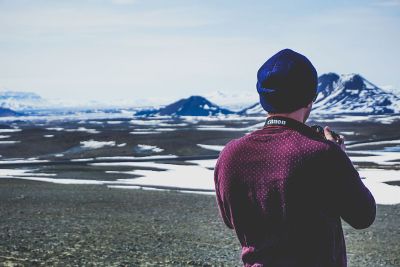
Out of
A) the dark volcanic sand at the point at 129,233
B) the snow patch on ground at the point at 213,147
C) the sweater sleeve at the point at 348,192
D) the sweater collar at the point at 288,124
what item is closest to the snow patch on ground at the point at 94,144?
the snow patch on ground at the point at 213,147

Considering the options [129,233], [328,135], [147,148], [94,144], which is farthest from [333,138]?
[94,144]

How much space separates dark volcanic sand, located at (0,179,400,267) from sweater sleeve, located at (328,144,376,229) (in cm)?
941

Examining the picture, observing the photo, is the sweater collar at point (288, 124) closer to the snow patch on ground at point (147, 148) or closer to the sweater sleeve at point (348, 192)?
the sweater sleeve at point (348, 192)

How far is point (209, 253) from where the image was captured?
535 inches

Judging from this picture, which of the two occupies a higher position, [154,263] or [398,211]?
[154,263]

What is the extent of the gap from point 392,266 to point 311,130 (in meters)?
11.1

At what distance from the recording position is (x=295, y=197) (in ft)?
9.43

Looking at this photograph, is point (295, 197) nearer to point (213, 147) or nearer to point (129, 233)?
point (129, 233)

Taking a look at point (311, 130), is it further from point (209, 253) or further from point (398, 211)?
point (398, 211)

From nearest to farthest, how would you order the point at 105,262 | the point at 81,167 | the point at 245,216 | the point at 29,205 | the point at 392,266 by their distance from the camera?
the point at 245,216 → the point at 105,262 → the point at 392,266 → the point at 29,205 → the point at 81,167

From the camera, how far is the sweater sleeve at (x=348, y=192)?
9.09 ft

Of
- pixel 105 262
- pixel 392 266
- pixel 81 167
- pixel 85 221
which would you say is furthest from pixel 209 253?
pixel 81 167

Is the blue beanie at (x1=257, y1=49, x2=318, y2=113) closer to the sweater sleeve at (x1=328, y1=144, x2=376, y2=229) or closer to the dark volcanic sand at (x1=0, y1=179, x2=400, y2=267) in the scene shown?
the sweater sleeve at (x1=328, y1=144, x2=376, y2=229)

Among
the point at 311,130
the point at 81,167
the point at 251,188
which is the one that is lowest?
the point at 81,167
